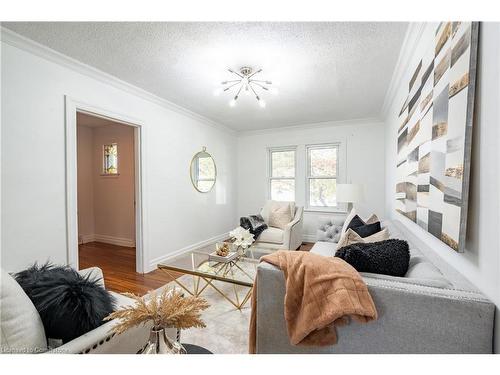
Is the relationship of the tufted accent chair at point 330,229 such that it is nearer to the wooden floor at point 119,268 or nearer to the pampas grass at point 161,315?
the wooden floor at point 119,268

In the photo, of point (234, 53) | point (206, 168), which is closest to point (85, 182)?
point (206, 168)

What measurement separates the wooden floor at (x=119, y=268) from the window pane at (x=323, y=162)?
151 cm

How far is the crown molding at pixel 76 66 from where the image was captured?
1938 mm

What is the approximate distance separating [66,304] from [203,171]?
11.6ft

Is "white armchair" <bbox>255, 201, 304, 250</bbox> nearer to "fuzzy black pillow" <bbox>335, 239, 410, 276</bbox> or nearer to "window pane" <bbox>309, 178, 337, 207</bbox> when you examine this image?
"window pane" <bbox>309, 178, 337, 207</bbox>

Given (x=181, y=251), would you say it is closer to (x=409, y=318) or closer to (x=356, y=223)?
(x=356, y=223)

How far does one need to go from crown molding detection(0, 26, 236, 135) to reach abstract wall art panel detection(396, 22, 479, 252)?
3.06 metres

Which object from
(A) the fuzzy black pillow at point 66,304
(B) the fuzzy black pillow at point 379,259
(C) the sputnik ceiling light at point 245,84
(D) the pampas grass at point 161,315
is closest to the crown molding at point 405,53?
(C) the sputnik ceiling light at point 245,84

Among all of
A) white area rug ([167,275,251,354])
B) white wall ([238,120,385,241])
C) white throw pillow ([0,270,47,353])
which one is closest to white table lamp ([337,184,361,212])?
white wall ([238,120,385,241])

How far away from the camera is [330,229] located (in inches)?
139
